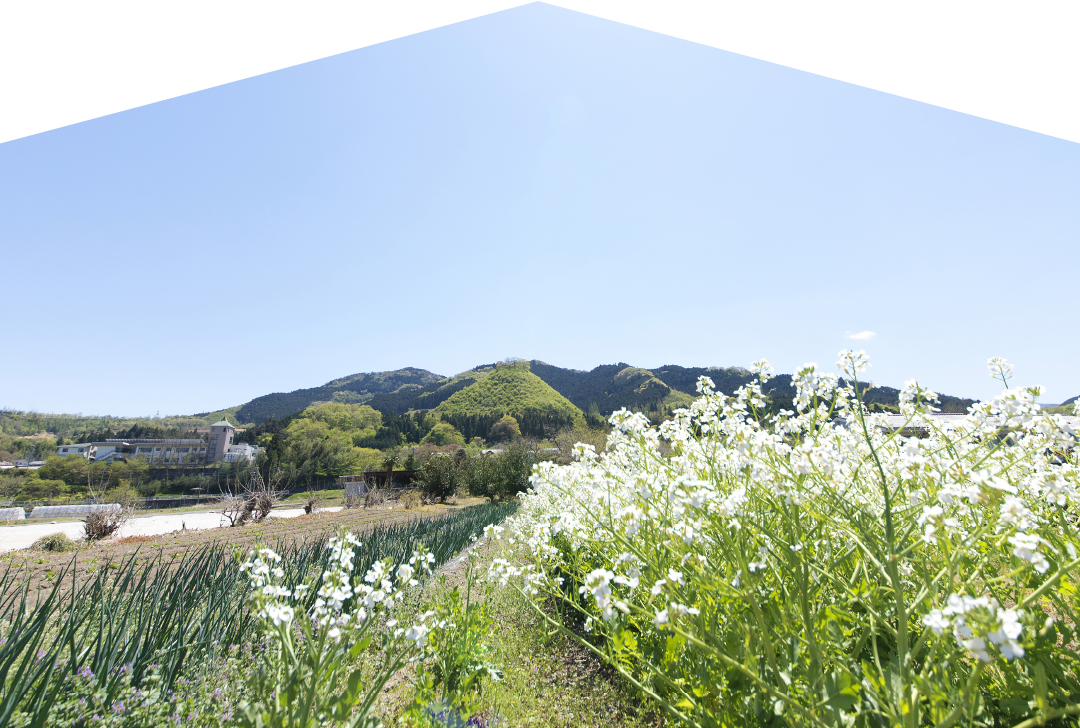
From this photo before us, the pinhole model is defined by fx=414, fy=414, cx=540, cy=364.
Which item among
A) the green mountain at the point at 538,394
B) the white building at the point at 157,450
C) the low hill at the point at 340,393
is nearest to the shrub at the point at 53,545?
the green mountain at the point at 538,394

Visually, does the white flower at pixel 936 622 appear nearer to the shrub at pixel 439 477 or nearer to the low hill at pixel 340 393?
the shrub at pixel 439 477

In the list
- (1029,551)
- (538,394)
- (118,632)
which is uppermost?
(1029,551)

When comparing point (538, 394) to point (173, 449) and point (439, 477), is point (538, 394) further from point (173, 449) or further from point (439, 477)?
point (173, 449)

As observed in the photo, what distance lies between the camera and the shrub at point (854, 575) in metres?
1.35

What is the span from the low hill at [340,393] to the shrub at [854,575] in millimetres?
104152

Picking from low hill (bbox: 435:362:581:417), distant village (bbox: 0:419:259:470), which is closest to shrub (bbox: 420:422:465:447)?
low hill (bbox: 435:362:581:417)

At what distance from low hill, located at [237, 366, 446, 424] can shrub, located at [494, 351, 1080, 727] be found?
342ft

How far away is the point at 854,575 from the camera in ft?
5.76

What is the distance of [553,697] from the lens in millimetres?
2980

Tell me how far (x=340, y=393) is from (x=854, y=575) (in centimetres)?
A: 14108

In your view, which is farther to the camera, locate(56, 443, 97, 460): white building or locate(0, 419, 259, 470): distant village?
locate(56, 443, 97, 460): white building

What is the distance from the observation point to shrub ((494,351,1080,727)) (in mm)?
1352

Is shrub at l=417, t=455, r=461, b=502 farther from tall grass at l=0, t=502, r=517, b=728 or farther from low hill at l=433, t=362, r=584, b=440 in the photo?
low hill at l=433, t=362, r=584, b=440

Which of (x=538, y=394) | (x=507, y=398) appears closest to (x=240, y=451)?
(x=507, y=398)
